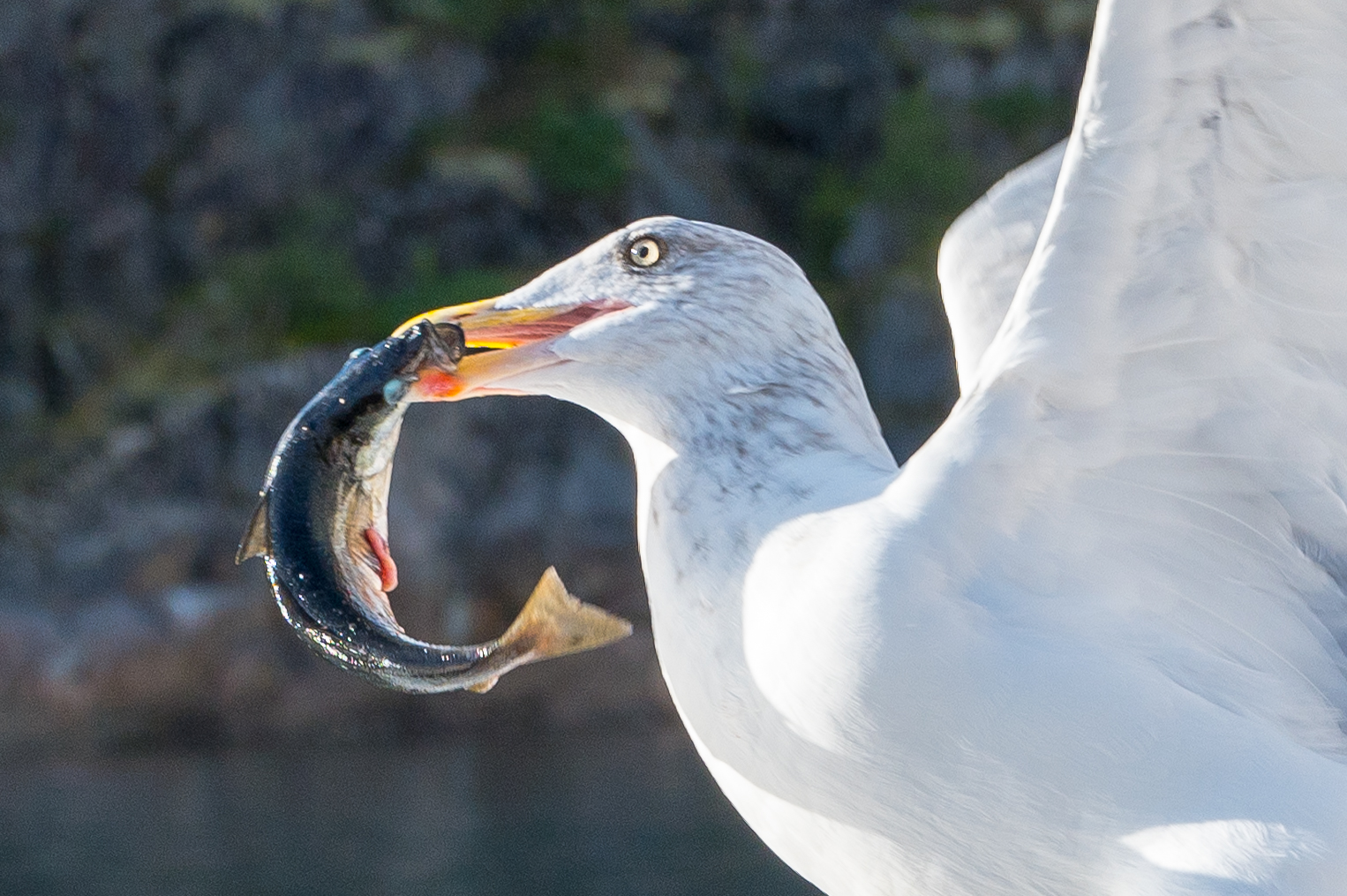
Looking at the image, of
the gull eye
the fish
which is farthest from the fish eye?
the gull eye

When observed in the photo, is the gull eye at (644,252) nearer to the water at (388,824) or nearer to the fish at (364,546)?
the fish at (364,546)

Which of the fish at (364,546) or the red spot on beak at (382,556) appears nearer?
the fish at (364,546)

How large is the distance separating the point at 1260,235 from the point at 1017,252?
3.06ft

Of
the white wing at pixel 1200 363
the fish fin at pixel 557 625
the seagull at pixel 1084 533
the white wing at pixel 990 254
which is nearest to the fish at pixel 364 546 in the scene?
the fish fin at pixel 557 625

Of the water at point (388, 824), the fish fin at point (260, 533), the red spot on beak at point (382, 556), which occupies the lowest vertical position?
the water at point (388, 824)

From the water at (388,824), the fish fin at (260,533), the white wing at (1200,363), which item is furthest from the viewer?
the water at (388,824)

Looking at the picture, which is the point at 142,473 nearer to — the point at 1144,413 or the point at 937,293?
the point at 937,293

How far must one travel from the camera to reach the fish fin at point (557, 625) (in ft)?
7.24

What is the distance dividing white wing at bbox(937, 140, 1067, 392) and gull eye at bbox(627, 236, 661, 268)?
2.16 feet

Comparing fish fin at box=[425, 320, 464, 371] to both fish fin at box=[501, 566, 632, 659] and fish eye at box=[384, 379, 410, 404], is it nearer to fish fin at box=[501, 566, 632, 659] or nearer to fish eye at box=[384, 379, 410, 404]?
fish eye at box=[384, 379, 410, 404]

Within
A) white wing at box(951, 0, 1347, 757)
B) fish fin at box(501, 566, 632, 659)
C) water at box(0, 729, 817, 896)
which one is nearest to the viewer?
white wing at box(951, 0, 1347, 757)

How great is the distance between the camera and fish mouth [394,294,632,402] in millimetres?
2385

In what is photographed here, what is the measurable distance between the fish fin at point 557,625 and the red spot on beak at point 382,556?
0.34 m

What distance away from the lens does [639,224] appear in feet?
8.04
